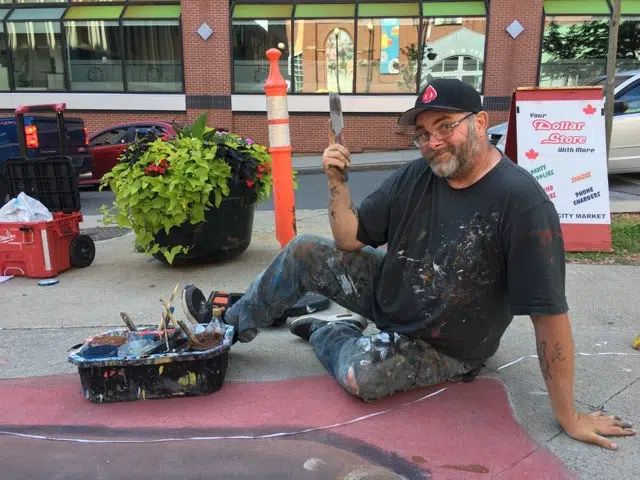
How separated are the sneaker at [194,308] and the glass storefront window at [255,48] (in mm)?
14284

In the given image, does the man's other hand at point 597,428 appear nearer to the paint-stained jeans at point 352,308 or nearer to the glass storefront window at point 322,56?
the paint-stained jeans at point 352,308

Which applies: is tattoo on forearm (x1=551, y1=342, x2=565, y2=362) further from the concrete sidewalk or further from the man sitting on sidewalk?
the concrete sidewalk

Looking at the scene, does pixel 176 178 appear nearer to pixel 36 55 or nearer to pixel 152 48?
pixel 152 48

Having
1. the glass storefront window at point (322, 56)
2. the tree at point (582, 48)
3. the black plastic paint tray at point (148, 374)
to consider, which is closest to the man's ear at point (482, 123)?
the black plastic paint tray at point (148, 374)

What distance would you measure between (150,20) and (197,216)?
47.7 feet

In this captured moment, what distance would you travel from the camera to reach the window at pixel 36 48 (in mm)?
17203

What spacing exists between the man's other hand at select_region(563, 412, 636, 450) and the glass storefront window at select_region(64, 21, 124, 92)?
17.3m

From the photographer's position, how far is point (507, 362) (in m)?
3.09

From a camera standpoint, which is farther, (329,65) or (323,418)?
(329,65)

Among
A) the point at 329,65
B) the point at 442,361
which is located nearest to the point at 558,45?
the point at 329,65

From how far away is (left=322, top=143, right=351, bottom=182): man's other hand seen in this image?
2.46 meters

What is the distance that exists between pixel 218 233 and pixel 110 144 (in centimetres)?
821

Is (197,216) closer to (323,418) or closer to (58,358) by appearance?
(58,358)

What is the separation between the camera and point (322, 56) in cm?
1659
